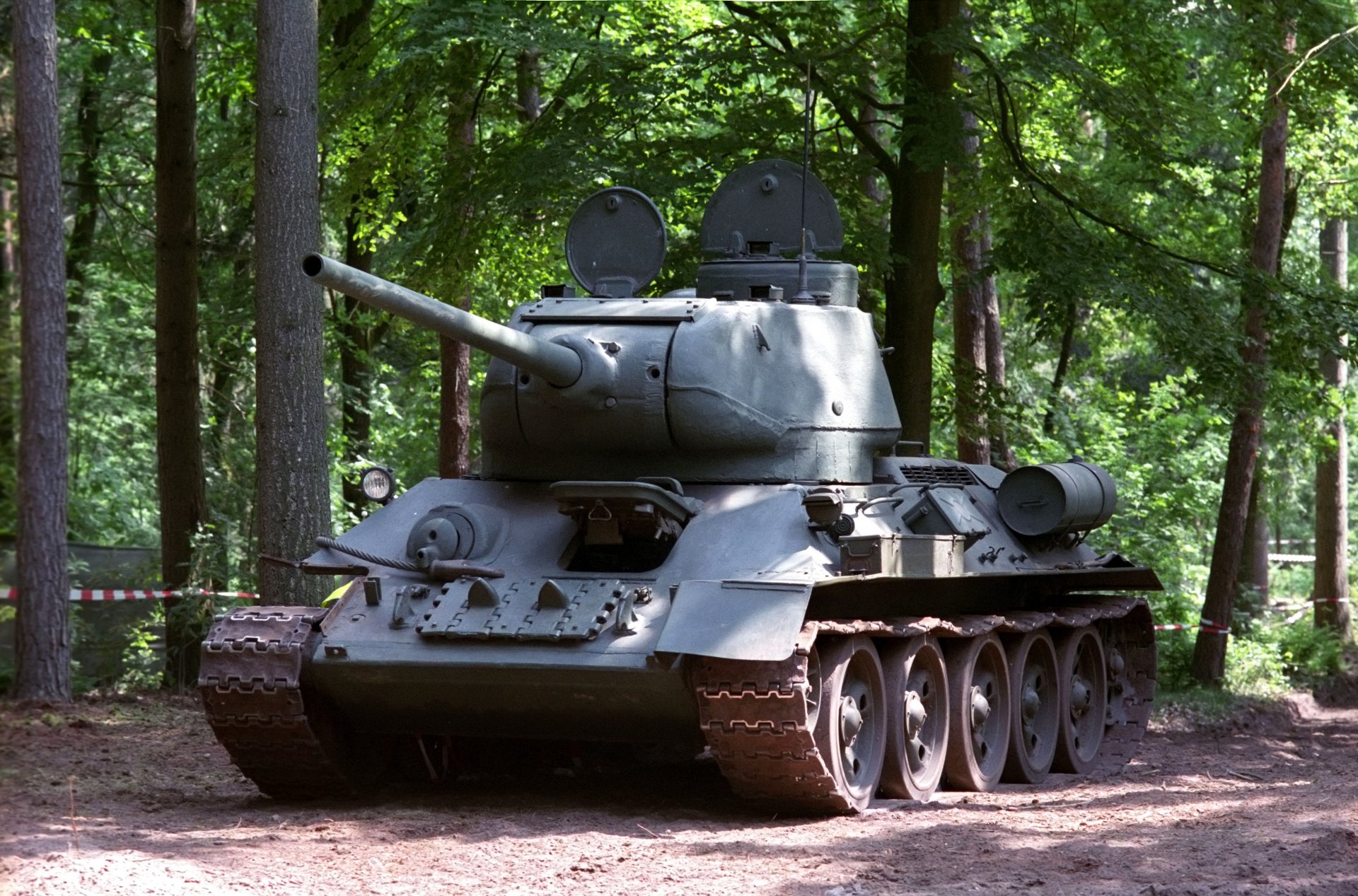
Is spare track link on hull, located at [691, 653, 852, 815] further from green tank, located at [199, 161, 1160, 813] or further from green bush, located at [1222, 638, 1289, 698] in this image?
green bush, located at [1222, 638, 1289, 698]

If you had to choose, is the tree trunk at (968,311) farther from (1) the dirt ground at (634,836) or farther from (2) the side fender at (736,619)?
(2) the side fender at (736,619)

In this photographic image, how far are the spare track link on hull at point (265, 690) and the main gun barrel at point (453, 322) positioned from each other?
5.82ft

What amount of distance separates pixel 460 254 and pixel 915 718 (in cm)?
666

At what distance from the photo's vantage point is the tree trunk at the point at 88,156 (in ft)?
45.6

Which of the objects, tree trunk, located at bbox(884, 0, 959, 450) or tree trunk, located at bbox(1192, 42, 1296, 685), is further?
tree trunk, located at bbox(1192, 42, 1296, 685)

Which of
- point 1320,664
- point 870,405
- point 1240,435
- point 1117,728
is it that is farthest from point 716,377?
point 1320,664

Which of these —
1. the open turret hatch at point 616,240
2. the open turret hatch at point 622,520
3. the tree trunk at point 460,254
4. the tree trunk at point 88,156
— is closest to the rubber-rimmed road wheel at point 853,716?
the open turret hatch at point 622,520

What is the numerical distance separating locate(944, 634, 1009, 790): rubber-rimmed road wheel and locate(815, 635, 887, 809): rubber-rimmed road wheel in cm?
90

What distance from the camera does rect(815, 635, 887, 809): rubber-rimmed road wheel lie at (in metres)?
8.80

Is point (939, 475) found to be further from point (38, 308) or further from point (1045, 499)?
point (38, 308)

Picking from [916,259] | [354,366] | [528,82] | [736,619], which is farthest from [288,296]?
[354,366]

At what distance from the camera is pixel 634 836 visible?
812cm

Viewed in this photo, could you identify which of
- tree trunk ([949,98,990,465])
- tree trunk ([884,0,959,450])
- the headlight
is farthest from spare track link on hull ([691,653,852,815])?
tree trunk ([949,98,990,465])

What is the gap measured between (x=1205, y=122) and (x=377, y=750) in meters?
10.1
